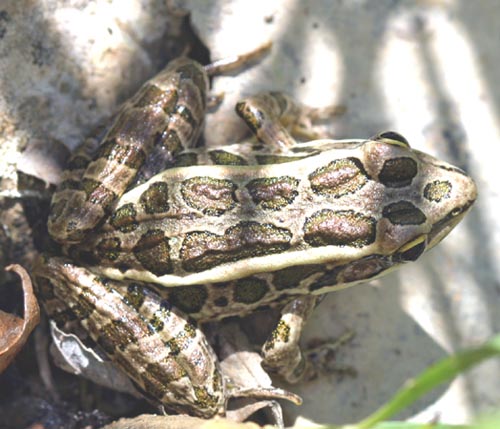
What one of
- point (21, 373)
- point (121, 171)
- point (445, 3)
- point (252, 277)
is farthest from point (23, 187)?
point (445, 3)

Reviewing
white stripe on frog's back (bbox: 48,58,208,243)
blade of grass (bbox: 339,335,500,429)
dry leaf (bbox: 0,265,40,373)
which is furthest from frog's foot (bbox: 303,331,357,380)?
blade of grass (bbox: 339,335,500,429)

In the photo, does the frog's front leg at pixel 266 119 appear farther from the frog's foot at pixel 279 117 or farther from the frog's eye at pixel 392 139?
the frog's eye at pixel 392 139

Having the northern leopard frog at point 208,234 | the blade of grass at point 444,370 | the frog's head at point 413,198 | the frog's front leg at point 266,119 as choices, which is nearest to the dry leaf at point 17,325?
the northern leopard frog at point 208,234

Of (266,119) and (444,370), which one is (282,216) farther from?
(444,370)

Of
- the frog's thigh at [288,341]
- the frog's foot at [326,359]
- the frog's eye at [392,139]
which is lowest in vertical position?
the frog's foot at [326,359]

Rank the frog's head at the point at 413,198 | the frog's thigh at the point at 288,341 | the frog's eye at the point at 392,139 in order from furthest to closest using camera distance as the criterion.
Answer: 1. the frog's thigh at the point at 288,341
2. the frog's eye at the point at 392,139
3. the frog's head at the point at 413,198

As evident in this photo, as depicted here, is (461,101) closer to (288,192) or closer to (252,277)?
(288,192)
